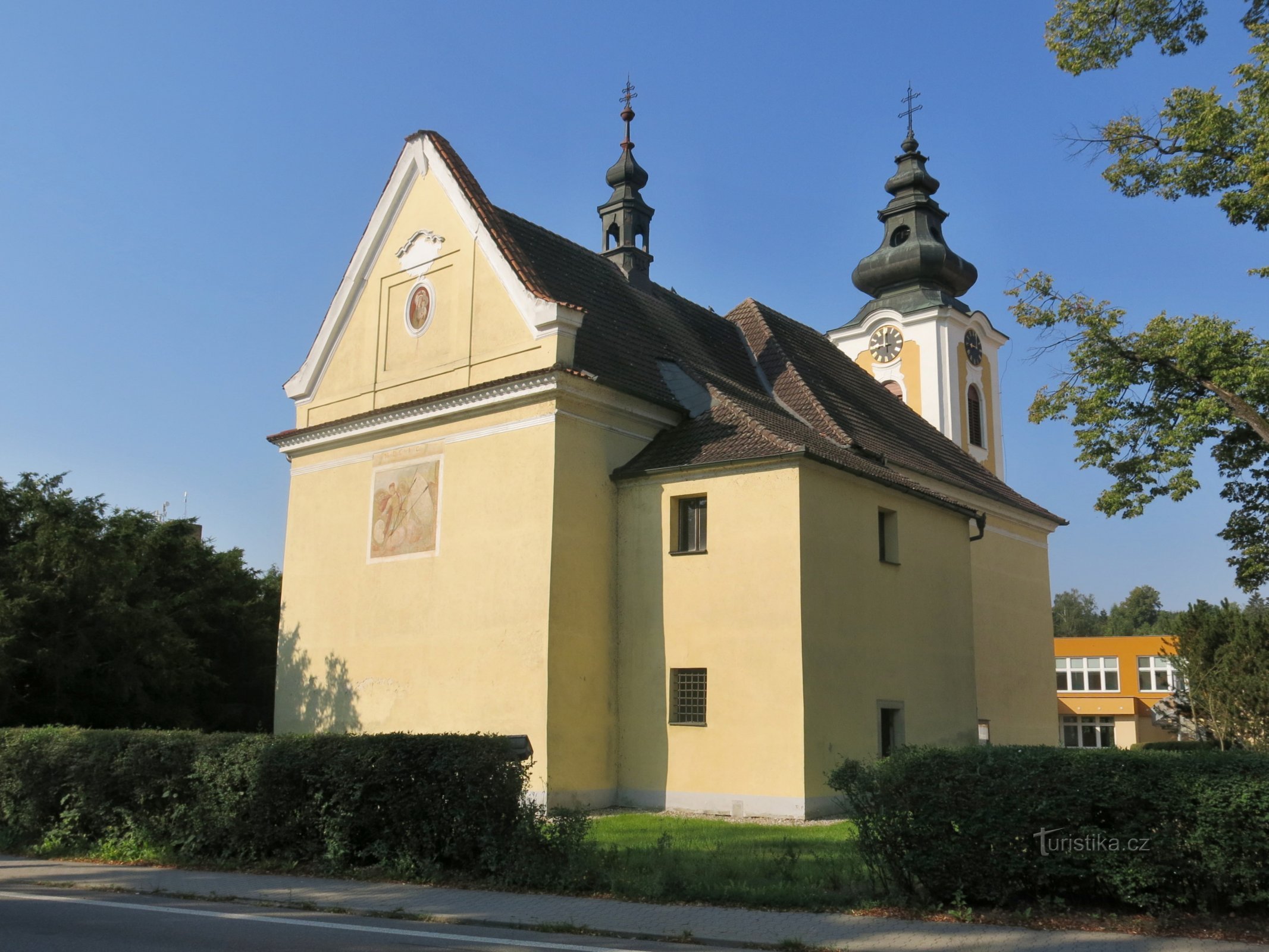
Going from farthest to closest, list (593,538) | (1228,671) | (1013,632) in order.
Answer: (1013,632)
(1228,671)
(593,538)

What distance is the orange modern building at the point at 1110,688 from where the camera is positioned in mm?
61156

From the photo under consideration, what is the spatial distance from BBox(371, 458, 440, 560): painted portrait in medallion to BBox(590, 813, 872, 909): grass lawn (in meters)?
7.97

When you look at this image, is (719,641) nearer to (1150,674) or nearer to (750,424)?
(750,424)

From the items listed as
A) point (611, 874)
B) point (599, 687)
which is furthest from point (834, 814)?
point (611, 874)

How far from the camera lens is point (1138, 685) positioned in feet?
204

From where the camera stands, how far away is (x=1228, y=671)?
25.4m

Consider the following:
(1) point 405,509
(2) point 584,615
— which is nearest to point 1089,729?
(2) point 584,615

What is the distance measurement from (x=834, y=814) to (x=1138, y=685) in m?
51.1

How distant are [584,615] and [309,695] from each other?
6602mm

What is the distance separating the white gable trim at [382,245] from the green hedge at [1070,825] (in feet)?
44.6

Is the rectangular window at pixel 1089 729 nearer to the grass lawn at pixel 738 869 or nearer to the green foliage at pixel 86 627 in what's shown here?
the green foliage at pixel 86 627

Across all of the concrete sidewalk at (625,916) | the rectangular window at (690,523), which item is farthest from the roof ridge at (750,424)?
the concrete sidewalk at (625,916)

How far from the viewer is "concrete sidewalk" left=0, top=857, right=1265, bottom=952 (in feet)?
26.8

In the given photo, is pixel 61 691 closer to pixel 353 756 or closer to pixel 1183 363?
pixel 353 756
